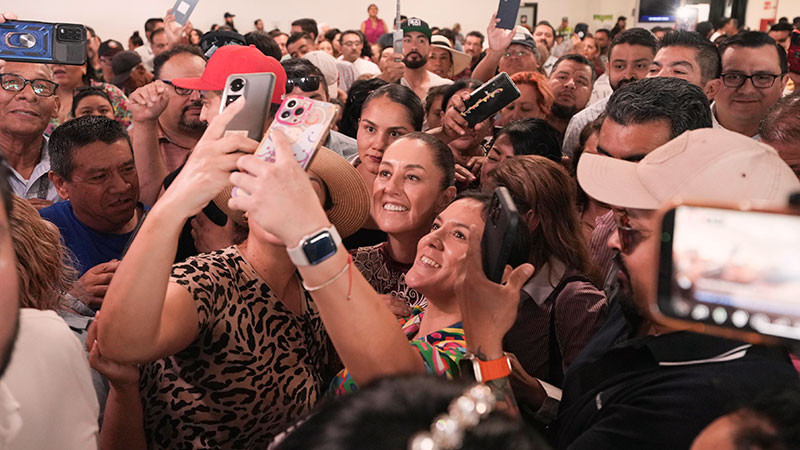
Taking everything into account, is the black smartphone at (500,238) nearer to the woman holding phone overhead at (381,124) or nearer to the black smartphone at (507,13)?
the woman holding phone overhead at (381,124)

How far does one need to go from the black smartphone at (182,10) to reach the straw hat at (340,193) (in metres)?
2.59

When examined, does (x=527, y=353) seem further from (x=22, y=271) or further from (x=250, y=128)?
(x=22, y=271)

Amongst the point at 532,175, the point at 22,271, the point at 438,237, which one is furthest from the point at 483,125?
the point at 22,271

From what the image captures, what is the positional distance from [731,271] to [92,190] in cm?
222

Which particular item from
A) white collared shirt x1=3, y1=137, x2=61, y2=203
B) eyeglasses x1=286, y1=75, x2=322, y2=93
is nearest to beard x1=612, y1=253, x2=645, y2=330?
eyeglasses x1=286, y1=75, x2=322, y2=93

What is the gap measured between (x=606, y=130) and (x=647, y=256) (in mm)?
961

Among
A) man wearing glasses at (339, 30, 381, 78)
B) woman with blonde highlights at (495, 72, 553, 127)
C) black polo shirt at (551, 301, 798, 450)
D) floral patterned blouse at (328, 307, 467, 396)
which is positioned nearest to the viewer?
black polo shirt at (551, 301, 798, 450)

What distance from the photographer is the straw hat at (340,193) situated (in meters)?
1.86

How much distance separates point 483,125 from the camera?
326 centimetres

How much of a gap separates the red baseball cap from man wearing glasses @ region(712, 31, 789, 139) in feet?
7.62

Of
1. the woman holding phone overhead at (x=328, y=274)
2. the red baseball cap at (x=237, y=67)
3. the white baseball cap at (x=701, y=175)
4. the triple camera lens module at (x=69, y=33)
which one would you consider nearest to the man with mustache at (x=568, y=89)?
the red baseball cap at (x=237, y=67)

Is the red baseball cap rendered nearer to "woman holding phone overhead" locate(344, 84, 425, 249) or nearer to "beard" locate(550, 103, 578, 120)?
"woman holding phone overhead" locate(344, 84, 425, 249)

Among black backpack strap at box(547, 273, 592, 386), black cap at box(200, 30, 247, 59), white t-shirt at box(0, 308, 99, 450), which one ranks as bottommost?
black backpack strap at box(547, 273, 592, 386)

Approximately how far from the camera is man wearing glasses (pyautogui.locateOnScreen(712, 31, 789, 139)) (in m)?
3.10
